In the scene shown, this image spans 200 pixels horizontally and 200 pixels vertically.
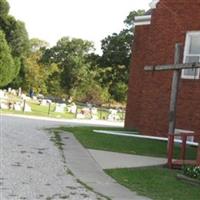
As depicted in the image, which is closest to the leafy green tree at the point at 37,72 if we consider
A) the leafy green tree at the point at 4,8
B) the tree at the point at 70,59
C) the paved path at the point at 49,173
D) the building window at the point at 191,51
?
the tree at the point at 70,59

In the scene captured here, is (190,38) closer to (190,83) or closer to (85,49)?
(190,83)

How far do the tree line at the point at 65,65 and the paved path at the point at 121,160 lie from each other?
96.3 feet

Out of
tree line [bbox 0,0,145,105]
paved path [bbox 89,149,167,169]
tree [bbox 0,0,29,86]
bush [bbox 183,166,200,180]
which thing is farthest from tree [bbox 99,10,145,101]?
bush [bbox 183,166,200,180]

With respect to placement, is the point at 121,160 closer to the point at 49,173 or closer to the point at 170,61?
the point at 49,173

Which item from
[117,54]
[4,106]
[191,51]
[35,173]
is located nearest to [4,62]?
[117,54]

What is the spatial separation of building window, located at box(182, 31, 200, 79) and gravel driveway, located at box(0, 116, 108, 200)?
5467mm

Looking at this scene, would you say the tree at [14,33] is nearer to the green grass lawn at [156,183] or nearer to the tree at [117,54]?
the tree at [117,54]

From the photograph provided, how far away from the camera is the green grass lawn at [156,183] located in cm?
964

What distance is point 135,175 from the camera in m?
11.5

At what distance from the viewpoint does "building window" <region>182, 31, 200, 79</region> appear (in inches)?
740

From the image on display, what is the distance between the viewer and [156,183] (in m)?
10.7

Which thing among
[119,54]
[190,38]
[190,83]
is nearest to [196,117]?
[190,83]

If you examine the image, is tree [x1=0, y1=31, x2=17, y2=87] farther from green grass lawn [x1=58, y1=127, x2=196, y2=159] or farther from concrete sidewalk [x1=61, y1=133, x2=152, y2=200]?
concrete sidewalk [x1=61, y1=133, x2=152, y2=200]

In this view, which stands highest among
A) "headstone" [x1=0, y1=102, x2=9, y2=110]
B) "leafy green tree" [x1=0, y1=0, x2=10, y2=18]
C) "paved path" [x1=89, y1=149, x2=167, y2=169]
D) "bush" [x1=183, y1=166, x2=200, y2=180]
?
"leafy green tree" [x1=0, y1=0, x2=10, y2=18]
